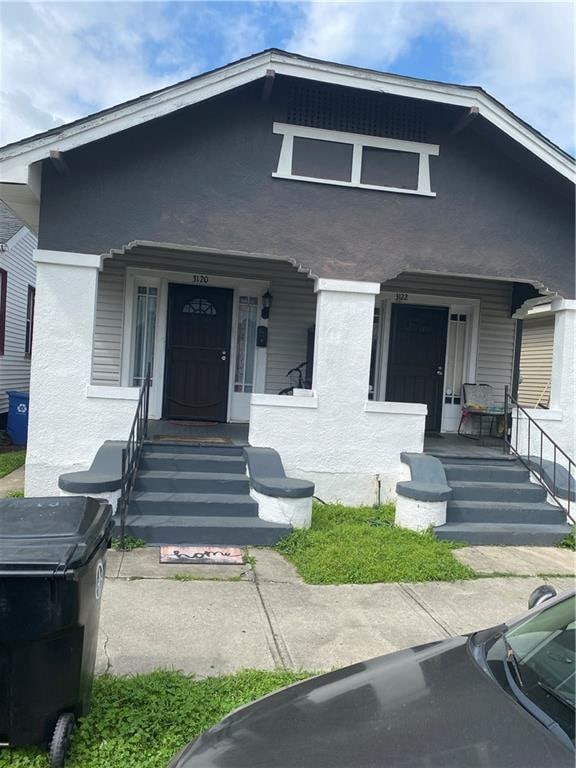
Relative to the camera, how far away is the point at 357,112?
6973 mm

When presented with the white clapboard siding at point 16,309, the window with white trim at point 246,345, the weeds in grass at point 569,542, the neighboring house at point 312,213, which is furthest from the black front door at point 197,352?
the white clapboard siding at point 16,309

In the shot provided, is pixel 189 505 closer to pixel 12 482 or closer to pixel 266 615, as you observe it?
pixel 266 615

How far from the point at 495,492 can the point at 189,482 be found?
3.61 metres

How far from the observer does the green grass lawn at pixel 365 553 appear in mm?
4934

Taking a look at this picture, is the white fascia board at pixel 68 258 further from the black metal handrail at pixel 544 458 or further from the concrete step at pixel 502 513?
the black metal handrail at pixel 544 458

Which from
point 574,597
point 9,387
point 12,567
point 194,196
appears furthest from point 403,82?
point 9,387

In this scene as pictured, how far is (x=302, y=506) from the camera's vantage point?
229 inches

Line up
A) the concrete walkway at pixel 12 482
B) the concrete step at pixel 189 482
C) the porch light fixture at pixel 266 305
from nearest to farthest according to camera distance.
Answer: the concrete step at pixel 189 482 → the concrete walkway at pixel 12 482 → the porch light fixture at pixel 266 305

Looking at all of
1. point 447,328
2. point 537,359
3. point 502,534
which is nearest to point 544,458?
point 502,534

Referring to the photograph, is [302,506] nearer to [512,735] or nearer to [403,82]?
[512,735]

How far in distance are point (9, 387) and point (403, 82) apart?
10.7 m

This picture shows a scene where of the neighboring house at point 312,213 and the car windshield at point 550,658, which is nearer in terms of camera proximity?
the car windshield at point 550,658

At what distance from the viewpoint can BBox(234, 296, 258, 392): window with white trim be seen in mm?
9055

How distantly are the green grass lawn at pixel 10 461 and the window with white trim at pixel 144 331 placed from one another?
2.36m
